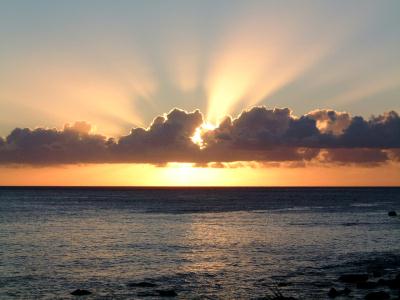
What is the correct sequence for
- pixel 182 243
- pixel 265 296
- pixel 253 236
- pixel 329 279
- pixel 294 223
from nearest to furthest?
pixel 265 296
pixel 329 279
pixel 182 243
pixel 253 236
pixel 294 223

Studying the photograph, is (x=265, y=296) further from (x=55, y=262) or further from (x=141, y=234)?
(x=141, y=234)

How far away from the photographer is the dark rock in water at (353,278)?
5288cm

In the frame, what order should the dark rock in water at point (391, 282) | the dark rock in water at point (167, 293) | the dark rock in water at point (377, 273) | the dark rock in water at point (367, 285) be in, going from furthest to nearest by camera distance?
the dark rock in water at point (377, 273) → the dark rock in water at point (367, 285) → the dark rock in water at point (391, 282) → the dark rock in water at point (167, 293)

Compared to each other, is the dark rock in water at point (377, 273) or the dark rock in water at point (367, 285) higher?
the dark rock in water at point (377, 273)

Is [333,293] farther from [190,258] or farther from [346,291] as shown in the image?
[190,258]

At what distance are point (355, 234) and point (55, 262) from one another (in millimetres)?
51529

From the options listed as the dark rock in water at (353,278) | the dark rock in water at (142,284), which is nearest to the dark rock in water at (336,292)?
the dark rock in water at (353,278)

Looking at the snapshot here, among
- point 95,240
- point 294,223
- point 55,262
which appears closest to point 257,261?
point 55,262

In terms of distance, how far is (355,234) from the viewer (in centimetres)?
9431

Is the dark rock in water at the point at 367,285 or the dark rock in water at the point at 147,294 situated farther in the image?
the dark rock in water at the point at 367,285

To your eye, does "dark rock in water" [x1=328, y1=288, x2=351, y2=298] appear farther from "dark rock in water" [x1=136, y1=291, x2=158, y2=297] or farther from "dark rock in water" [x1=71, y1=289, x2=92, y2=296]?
"dark rock in water" [x1=71, y1=289, x2=92, y2=296]

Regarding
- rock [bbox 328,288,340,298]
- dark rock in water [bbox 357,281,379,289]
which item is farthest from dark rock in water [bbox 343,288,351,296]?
dark rock in water [bbox 357,281,379,289]

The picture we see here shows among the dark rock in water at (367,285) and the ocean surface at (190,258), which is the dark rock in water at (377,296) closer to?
the ocean surface at (190,258)

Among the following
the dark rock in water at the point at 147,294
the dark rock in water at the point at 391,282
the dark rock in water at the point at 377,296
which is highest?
the dark rock in water at the point at 391,282
